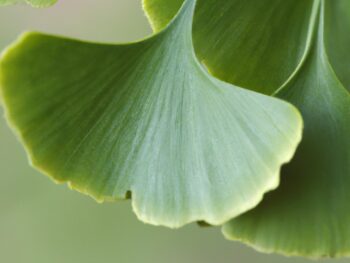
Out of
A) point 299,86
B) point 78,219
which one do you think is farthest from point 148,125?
point 78,219

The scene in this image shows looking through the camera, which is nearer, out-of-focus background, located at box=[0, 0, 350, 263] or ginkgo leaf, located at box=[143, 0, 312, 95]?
ginkgo leaf, located at box=[143, 0, 312, 95]

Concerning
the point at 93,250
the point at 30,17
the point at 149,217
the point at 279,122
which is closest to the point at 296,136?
the point at 279,122

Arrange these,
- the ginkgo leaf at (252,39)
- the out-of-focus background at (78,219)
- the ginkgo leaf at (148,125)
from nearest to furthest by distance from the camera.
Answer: the ginkgo leaf at (148,125), the ginkgo leaf at (252,39), the out-of-focus background at (78,219)

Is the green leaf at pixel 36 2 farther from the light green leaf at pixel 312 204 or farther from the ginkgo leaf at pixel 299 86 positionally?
the light green leaf at pixel 312 204

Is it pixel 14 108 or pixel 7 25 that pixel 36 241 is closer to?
pixel 7 25

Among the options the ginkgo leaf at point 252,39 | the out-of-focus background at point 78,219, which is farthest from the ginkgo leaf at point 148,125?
the out-of-focus background at point 78,219

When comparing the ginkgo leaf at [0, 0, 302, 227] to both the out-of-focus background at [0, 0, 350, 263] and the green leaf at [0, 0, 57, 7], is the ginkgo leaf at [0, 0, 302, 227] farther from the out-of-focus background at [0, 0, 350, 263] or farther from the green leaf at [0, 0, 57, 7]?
the out-of-focus background at [0, 0, 350, 263]

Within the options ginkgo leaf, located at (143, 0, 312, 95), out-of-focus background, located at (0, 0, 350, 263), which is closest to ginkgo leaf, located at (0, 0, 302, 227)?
ginkgo leaf, located at (143, 0, 312, 95)

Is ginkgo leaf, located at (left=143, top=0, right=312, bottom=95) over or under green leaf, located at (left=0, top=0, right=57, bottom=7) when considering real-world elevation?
under
